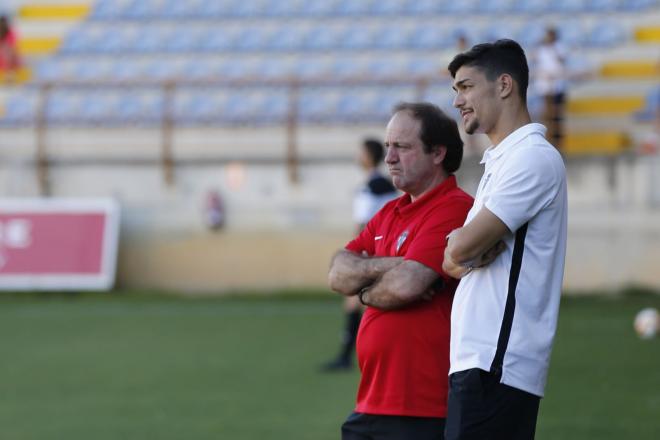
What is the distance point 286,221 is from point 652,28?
6500 millimetres

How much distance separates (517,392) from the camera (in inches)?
140

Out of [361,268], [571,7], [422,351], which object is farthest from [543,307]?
[571,7]

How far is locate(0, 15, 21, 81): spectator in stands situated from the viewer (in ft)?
59.3

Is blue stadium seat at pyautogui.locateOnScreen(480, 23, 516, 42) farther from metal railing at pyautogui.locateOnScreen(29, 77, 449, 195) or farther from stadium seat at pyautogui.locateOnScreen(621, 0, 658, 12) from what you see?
metal railing at pyautogui.locateOnScreen(29, 77, 449, 195)

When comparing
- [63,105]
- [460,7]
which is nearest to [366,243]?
[460,7]

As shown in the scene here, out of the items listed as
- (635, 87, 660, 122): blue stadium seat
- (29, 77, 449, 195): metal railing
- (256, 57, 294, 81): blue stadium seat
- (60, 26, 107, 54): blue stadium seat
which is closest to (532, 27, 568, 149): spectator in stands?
(635, 87, 660, 122): blue stadium seat

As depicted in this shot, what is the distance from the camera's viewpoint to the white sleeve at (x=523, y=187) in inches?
136

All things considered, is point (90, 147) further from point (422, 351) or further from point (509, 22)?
point (422, 351)

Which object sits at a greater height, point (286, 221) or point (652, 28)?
point (652, 28)

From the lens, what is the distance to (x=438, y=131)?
4.14m

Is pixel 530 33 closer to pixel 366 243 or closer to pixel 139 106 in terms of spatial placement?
pixel 139 106

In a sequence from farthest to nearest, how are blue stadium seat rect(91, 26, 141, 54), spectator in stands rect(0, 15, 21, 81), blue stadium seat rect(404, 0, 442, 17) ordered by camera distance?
blue stadium seat rect(91, 26, 141, 54)
blue stadium seat rect(404, 0, 442, 17)
spectator in stands rect(0, 15, 21, 81)

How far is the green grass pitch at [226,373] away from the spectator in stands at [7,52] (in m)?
4.82

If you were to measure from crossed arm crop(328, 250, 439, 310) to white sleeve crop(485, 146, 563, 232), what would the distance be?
1.81 ft
